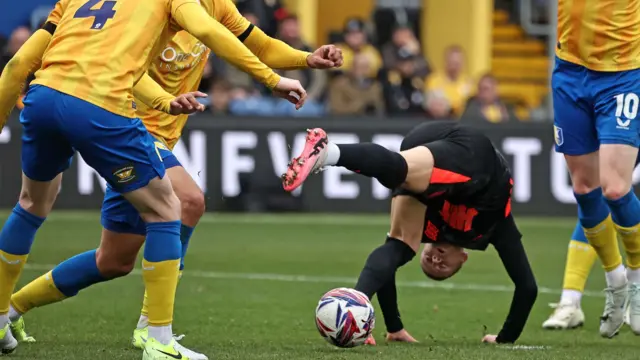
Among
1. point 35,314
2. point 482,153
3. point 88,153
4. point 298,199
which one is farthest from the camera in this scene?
point 298,199

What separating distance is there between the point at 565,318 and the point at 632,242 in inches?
40.9

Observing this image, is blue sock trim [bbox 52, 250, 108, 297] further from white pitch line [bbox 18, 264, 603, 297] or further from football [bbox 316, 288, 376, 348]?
white pitch line [bbox 18, 264, 603, 297]

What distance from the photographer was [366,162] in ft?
22.2

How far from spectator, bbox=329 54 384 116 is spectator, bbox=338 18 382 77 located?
222mm

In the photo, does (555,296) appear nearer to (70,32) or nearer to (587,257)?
(587,257)

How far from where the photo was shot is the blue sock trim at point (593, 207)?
27.1ft

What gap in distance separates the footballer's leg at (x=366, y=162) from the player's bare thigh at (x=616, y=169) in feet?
4.26

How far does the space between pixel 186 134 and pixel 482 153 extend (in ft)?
30.4

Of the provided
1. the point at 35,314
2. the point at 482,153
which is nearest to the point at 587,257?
the point at 482,153

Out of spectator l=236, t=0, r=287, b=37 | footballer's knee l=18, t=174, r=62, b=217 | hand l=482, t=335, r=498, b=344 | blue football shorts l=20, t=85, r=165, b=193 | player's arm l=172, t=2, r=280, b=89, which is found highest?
player's arm l=172, t=2, r=280, b=89

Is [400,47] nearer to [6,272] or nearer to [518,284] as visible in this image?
[518,284]

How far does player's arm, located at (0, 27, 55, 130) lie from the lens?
21.8 feet

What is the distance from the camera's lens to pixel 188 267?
11.6 metres

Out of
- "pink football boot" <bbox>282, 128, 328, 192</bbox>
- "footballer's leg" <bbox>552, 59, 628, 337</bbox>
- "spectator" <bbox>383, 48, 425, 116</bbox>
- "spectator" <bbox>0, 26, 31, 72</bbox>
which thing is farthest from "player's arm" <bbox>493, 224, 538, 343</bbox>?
"spectator" <bbox>0, 26, 31, 72</bbox>
